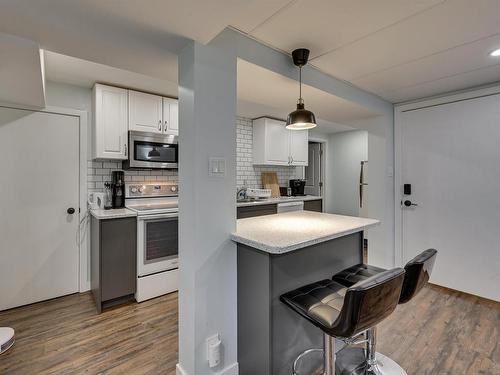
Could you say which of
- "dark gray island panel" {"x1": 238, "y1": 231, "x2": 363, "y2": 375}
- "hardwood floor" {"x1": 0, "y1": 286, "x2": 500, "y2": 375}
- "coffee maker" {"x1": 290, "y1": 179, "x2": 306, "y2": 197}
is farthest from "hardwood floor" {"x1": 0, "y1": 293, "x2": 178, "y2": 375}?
"coffee maker" {"x1": 290, "y1": 179, "x2": 306, "y2": 197}

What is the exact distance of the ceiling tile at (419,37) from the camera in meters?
1.48

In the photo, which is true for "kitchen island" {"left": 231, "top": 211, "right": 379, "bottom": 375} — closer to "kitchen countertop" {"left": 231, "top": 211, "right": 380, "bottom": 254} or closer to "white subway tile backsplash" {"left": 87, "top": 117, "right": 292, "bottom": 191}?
"kitchen countertop" {"left": 231, "top": 211, "right": 380, "bottom": 254}

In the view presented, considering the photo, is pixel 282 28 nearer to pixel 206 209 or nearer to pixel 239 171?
pixel 206 209

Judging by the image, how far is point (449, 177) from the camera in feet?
9.37

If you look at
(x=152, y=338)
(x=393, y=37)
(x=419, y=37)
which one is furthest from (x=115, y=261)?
(x=419, y=37)

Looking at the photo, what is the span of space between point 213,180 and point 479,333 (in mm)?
2487

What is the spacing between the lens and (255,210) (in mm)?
3492

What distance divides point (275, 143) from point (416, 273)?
3054 millimetres

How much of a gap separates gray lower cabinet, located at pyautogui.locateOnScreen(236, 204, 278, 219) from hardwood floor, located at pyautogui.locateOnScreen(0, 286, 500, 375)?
4.06 feet

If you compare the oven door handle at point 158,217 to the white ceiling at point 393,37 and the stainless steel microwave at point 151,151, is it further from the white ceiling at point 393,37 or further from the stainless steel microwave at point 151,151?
the white ceiling at point 393,37

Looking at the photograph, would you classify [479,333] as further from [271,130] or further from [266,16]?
[271,130]

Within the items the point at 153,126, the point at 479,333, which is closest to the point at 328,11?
the point at 153,126

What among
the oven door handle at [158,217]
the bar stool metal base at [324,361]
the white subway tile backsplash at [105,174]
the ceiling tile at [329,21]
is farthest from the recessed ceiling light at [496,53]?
the white subway tile backsplash at [105,174]

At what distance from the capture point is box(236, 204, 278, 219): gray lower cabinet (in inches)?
130
